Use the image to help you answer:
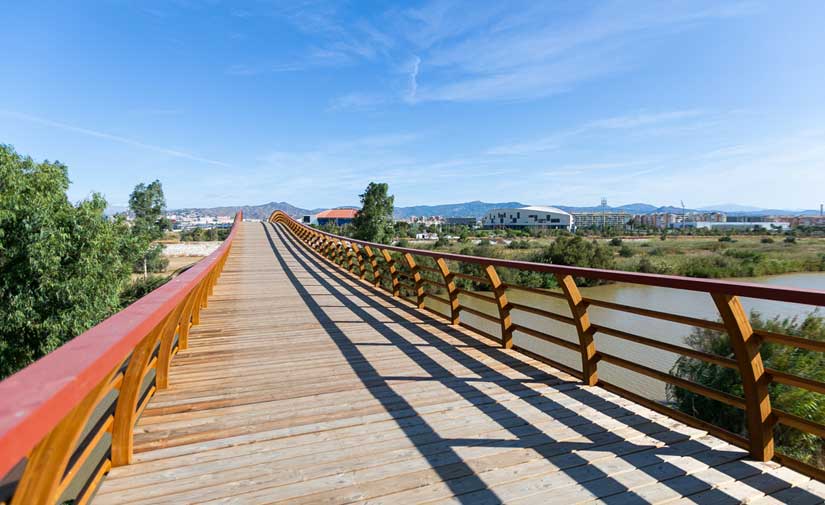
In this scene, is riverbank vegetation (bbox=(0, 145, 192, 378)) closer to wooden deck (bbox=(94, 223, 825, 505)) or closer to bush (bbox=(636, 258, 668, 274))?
wooden deck (bbox=(94, 223, 825, 505))

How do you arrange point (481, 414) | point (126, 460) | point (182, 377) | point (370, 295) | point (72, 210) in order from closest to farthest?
1. point (126, 460)
2. point (481, 414)
3. point (182, 377)
4. point (370, 295)
5. point (72, 210)

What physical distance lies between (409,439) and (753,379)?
2003mm

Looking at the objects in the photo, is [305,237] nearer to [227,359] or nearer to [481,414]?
[227,359]

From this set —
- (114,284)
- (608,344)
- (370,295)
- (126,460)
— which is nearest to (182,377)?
(126,460)

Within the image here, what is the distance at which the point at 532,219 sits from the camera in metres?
131

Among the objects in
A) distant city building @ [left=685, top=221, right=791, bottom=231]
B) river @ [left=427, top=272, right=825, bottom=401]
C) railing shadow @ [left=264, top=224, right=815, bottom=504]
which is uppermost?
distant city building @ [left=685, top=221, right=791, bottom=231]

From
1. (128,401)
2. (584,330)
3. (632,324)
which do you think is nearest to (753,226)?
(632,324)

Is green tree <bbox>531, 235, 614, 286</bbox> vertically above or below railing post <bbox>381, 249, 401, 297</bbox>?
below

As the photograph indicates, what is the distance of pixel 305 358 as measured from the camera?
443 cm

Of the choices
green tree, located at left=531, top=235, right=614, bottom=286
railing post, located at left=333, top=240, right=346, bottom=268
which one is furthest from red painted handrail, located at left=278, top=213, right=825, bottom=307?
green tree, located at left=531, top=235, right=614, bottom=286

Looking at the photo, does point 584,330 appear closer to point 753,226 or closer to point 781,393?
point 781,393

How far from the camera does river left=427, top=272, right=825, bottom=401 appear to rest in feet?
40.3

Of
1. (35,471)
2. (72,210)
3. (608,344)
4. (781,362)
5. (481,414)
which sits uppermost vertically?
(72,210)

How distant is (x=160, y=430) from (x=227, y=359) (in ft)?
5.36
